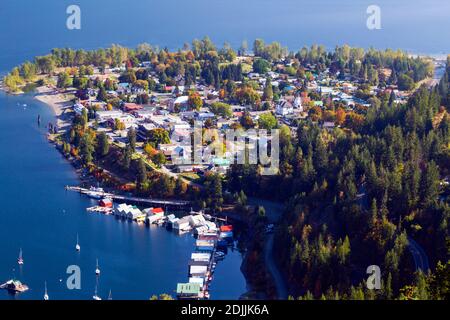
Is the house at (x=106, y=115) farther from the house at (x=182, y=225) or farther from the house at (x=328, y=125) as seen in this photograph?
the house at (x=182, y=225)

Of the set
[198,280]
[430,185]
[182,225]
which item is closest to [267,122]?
[182,225]

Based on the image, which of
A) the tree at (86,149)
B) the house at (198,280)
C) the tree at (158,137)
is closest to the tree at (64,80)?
the tree at (86,149)

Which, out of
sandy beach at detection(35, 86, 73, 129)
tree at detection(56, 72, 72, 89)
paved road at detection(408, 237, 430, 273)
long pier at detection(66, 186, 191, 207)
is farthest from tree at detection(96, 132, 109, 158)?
paved road at detection(408, 237, 430, 273)

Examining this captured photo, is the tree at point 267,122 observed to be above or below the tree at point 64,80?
below

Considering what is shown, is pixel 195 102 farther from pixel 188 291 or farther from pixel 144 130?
pixel 188 291

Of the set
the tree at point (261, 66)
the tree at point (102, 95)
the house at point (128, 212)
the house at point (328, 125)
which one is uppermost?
the tree at point (261, 66)

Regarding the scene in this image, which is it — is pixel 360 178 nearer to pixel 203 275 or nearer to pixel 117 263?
pixel 203 275

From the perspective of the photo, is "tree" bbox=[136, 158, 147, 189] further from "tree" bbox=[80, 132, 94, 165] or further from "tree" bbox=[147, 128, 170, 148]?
"tree" bbox=[80, 132, 94, 165]
